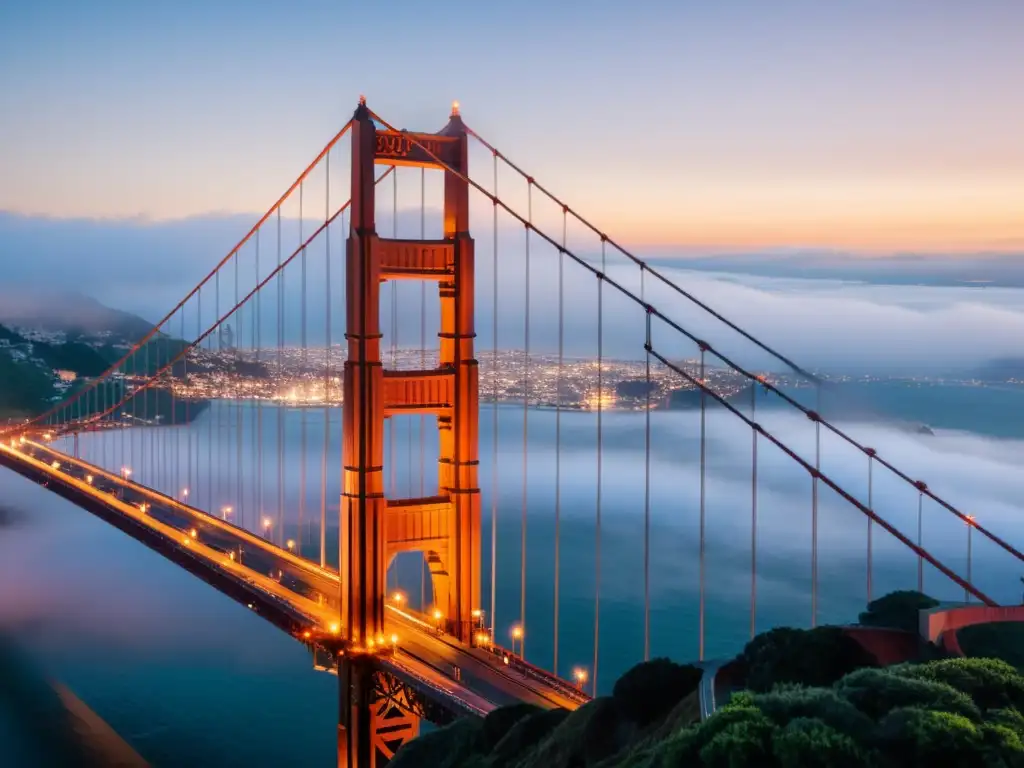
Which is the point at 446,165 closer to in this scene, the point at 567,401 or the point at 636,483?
the point at 636,483

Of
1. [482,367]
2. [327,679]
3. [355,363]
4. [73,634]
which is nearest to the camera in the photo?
[355,363]

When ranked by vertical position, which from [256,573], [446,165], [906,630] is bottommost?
[256,573]

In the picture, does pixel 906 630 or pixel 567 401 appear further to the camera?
pixel 567 401

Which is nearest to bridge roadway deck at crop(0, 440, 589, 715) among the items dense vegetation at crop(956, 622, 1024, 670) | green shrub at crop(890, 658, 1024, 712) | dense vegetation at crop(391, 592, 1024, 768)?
dense vegetation at crop(391, 592, 1024, 768)

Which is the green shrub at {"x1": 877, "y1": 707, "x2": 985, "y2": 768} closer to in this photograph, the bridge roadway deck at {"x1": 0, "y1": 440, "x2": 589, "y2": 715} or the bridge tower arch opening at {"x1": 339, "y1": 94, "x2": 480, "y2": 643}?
the bridge roadway deck at {"x1": 0, "y1": 440, "x2": 589, "y2": 715}

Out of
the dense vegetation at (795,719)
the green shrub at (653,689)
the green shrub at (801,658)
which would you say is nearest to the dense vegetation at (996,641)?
the dense vegetation at (795,719)

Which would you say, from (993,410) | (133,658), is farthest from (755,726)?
(993,410)
